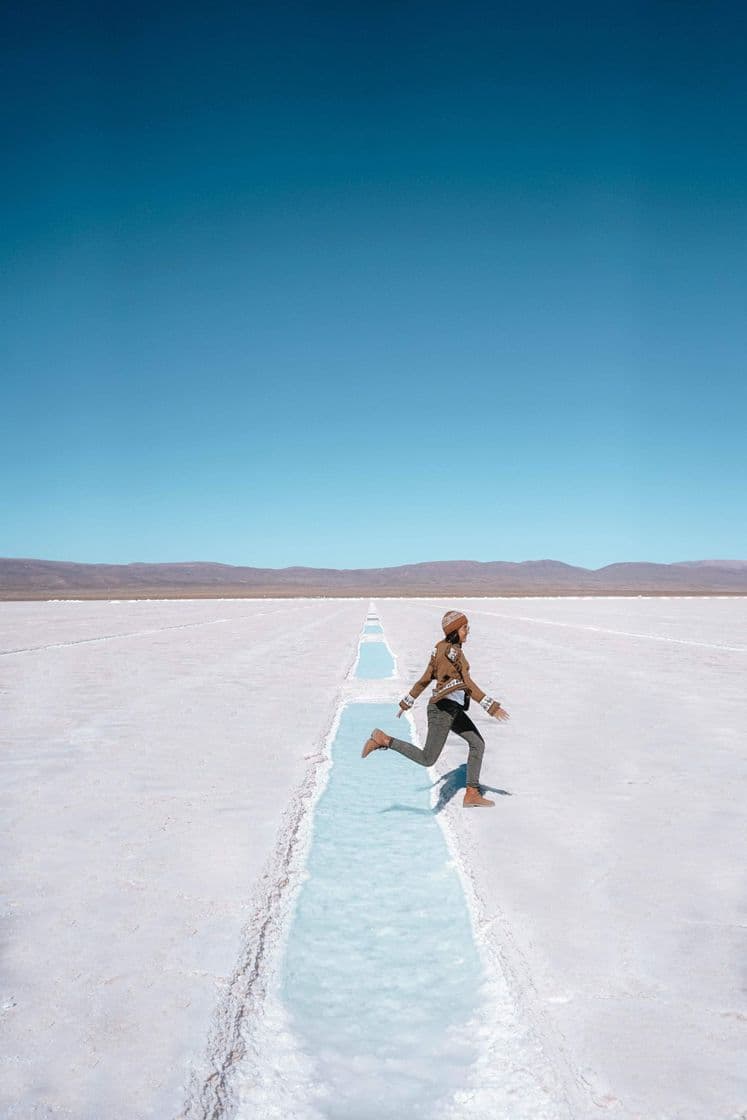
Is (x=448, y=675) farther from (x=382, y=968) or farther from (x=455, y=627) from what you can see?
(x=382, y=968)

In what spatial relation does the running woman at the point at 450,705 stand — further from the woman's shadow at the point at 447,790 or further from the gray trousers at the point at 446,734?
the woman's shadow at the point at 447,790

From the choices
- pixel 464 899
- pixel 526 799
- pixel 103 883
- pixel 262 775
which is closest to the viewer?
pixel 464 899

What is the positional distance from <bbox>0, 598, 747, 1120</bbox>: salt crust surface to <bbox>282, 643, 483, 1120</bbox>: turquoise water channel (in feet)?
0.68

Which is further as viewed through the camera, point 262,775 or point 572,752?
point 572,752

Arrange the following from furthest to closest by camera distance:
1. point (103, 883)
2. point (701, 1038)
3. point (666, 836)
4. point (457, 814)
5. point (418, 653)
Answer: point (418, 653), point (457, 814), point (666, 836), point (103, 883), point (701, 1038)

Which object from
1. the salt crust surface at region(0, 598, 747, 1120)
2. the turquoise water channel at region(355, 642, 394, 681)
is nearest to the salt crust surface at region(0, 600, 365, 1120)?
the salt crust surface at region(0, 598, 747, 1120)

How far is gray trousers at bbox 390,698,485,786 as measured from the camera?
6.68 meters

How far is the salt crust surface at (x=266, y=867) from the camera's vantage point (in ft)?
10.5

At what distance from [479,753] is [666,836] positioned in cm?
149

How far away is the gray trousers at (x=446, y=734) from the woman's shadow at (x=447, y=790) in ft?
1.23

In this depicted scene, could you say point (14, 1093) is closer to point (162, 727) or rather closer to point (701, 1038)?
point (701, 1038)

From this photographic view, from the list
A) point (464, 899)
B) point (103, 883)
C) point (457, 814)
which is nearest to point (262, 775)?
point (457, 814)

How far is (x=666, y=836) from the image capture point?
19.8 ft

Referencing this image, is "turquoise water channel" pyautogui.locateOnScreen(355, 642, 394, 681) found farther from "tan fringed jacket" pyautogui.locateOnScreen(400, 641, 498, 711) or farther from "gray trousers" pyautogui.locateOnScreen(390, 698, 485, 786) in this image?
"tan fringed jacket" pyautogui.locateOnScreen(400, 641, 498, 711)
